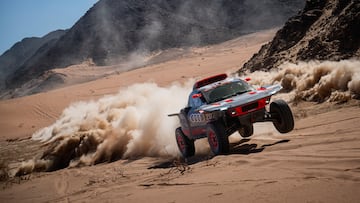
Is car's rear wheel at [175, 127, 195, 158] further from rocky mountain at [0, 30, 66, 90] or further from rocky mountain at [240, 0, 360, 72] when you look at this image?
rocky mountain at [0, 30, 66, 90]

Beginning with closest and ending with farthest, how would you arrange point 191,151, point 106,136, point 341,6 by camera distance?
point 191,151 → point 106,136 → point 341,6

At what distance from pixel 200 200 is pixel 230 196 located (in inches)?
14.5

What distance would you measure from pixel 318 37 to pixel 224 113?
12.9m

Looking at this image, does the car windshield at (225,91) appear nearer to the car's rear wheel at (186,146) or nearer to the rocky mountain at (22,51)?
the car's rear wheel at (186,146)

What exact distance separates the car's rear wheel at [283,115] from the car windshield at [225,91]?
2.65ft

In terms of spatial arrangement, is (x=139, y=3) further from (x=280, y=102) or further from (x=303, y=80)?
(x=280, y=102)

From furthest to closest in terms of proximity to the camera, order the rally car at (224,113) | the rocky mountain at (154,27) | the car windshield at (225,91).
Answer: the rocky mountain at (154,27) < the car windshield at (225,91) < the rally car at (224,113)

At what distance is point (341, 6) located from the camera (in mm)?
19938

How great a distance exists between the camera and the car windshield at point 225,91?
29.9 feet

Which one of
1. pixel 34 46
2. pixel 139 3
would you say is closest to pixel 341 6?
pixel 139 3

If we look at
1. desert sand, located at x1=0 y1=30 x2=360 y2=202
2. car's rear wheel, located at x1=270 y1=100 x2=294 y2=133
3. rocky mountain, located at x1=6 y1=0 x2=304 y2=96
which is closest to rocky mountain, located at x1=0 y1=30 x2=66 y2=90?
Result: rocky mountain, located at x1=6 y1=0 x2=304 y2=96

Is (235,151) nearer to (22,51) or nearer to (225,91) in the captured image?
(225,91)

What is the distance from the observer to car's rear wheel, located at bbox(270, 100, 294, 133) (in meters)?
8.68

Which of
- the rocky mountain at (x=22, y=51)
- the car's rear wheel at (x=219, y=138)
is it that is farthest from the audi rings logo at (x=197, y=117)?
the rocky mountain at (x=22, y=51)
